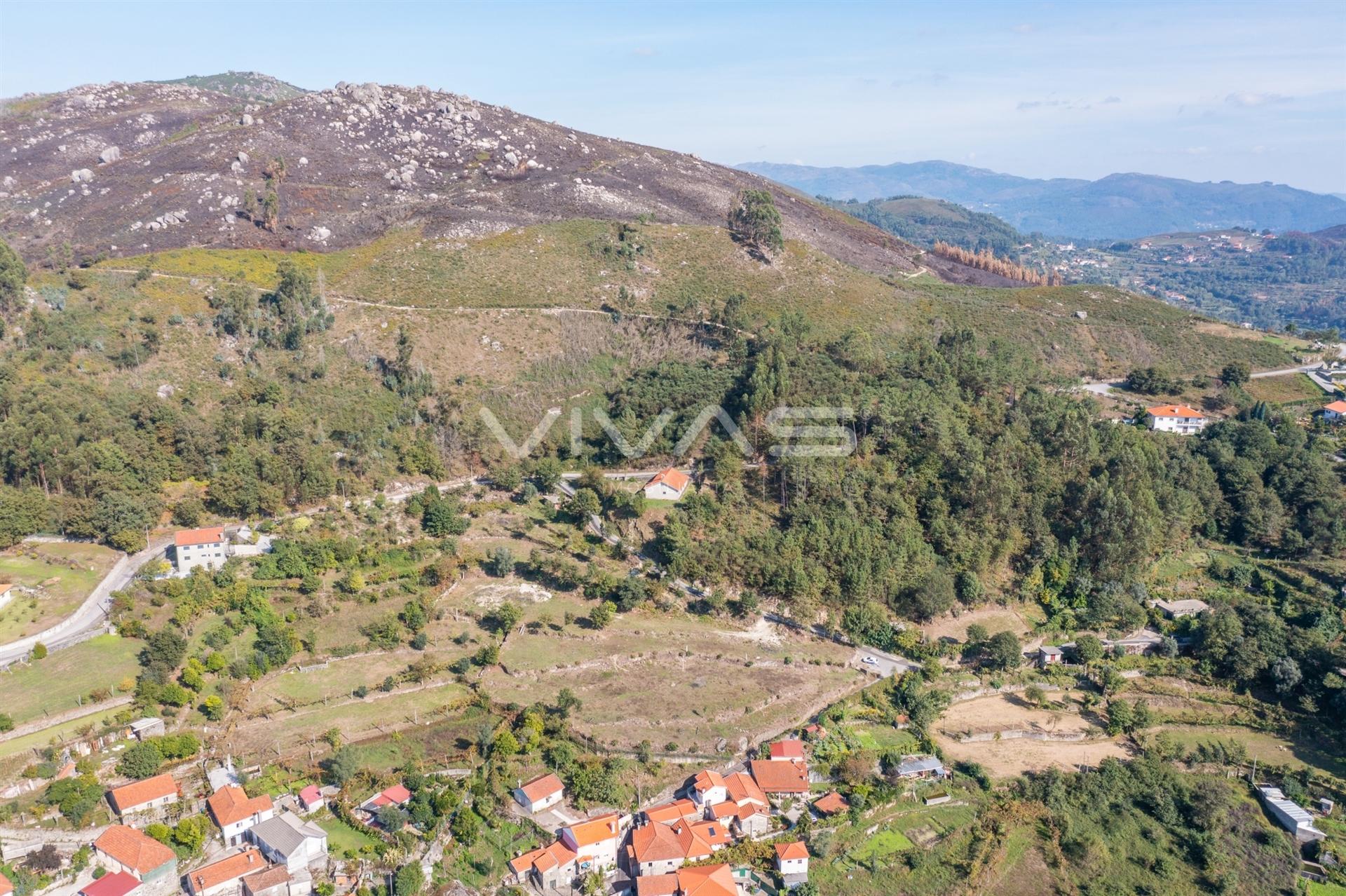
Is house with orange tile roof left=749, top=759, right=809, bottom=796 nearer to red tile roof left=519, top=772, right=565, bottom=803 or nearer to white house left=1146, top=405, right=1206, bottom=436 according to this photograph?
red tile roof left=519, top=772, right=565, bottom=803

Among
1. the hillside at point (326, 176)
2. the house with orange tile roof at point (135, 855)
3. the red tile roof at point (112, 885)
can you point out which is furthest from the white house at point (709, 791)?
the hillside at point (326, 176)

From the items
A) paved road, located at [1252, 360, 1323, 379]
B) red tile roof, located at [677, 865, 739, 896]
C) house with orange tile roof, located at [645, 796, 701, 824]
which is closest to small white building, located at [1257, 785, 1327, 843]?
red tile roof, located at [677, 865, 739, 896]

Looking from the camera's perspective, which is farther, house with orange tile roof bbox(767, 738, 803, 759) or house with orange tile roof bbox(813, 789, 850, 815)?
house with orange tile roof bbox(767, 738, 803, 759)

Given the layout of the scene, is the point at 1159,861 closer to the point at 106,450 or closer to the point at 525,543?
the point at 525,543

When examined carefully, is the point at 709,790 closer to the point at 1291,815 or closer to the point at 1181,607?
the point at 1291,815

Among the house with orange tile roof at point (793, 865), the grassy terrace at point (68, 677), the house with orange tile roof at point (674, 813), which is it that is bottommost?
the house with orange tile roof at point (793, 865)

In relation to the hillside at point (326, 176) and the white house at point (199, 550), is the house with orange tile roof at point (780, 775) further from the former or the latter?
the hillside at point (326, 176)

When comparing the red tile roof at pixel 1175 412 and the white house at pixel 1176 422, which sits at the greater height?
the red tile roof at pixel 1175 412
